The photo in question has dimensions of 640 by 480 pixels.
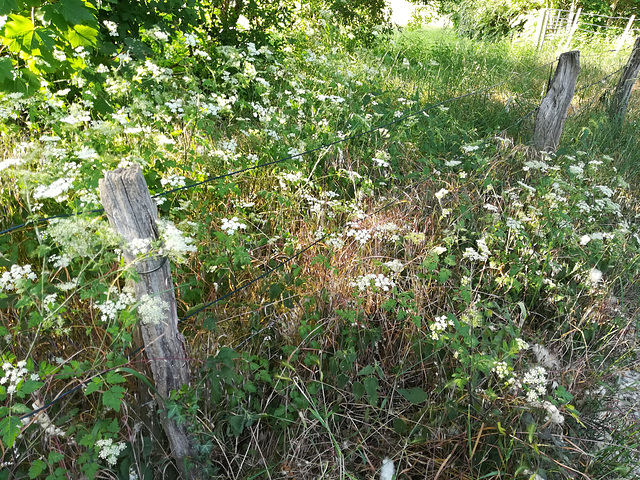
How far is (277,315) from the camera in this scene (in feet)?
7.26

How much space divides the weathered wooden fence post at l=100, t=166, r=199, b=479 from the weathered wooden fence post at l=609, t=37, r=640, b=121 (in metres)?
5.52

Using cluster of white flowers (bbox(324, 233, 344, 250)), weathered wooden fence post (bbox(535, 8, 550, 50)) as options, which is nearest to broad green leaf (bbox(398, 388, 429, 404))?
cluster of white flowers (bbox(324, 233, 344, 250))

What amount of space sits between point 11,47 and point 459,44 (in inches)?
280

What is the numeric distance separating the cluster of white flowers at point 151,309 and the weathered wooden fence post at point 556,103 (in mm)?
3602

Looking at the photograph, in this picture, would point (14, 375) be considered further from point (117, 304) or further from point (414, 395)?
point (414, 395)

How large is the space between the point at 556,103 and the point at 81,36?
365 centimetres

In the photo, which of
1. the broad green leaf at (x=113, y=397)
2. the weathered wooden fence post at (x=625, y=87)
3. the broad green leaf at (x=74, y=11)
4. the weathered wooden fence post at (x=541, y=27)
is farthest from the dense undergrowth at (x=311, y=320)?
the weathered wooden fence post at (x=541, y=27)

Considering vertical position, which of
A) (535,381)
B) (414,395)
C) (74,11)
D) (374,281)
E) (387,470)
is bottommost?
(387,470)

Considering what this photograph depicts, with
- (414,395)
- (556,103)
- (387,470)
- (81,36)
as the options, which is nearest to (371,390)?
(414,395)

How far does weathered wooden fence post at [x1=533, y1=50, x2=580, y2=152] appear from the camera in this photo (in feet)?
11.7

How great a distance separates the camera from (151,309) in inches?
56.0

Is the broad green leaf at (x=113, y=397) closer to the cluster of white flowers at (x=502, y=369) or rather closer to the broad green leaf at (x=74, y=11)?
the cluster of white flowers at (x=502, y=369)

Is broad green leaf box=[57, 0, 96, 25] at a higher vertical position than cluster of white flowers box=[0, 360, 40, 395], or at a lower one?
higher

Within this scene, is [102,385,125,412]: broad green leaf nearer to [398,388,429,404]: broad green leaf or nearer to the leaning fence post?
[398,388,429,404]: broad green leaf
